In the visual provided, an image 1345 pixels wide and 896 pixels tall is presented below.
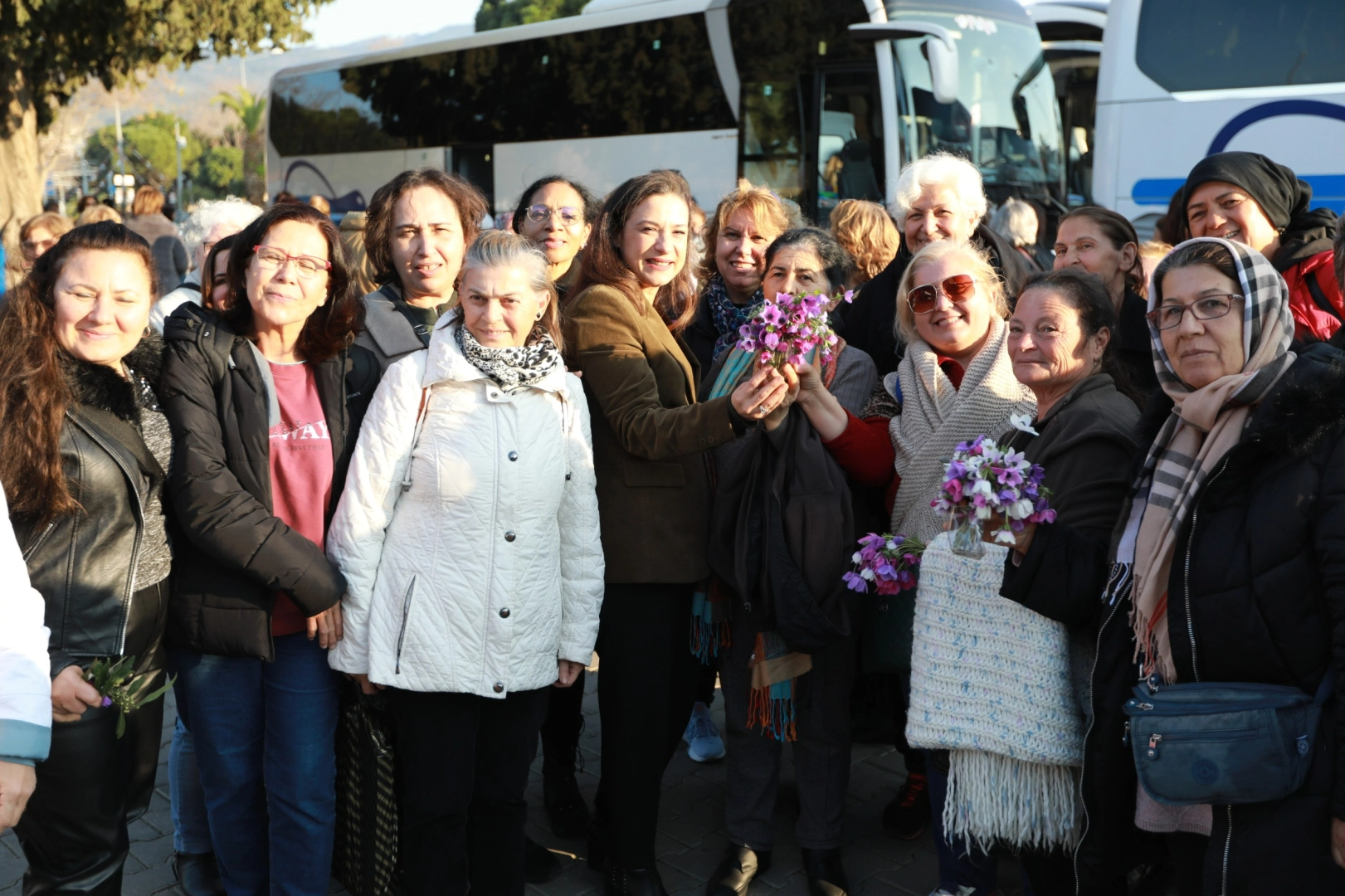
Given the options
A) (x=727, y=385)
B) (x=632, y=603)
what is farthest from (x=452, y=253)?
(x=632, y=603)

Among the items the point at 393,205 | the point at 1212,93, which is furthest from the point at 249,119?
the point at 393,205

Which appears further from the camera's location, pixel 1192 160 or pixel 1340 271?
pixel 1192 160

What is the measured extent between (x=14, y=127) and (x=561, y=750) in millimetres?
19761

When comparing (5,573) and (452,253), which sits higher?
(452,253)

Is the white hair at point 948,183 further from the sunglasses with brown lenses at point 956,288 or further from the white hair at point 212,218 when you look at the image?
the white hair at point 212,218

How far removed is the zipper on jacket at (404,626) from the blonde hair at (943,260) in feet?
5.74

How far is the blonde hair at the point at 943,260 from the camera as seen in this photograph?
3508mm

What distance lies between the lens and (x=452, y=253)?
371 cm

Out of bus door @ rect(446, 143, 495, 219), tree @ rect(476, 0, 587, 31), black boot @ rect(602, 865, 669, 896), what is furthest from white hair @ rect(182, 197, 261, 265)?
tree @ rect(476, 0, 587, 31)

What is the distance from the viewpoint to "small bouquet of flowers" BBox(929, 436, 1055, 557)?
2611mm

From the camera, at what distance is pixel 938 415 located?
3404 millimetres

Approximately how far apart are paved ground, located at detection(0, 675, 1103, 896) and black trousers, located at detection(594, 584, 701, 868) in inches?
13.3

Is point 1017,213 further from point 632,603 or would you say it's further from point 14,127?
point 14,127

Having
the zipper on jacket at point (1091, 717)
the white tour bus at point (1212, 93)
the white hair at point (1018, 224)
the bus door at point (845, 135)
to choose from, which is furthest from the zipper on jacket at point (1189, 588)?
the bus door at point (845, 135)
